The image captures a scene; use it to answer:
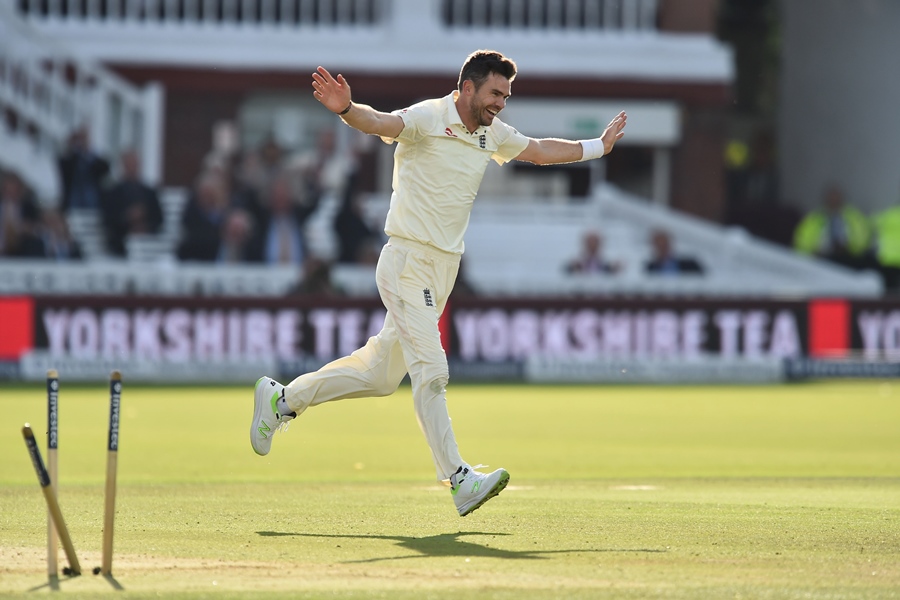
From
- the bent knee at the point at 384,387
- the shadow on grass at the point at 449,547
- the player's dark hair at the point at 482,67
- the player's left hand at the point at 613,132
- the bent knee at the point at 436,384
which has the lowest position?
the shadow on grass at the point at 449,547

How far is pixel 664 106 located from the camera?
2556 cm

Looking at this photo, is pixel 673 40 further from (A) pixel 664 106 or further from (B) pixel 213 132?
(B) pixel 213 132

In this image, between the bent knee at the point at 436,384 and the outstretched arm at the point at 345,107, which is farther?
the bent knee at the point at 436,384

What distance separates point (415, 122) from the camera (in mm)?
7402

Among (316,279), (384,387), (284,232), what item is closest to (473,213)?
(284,232)

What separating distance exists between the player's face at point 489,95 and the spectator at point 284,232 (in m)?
12.9

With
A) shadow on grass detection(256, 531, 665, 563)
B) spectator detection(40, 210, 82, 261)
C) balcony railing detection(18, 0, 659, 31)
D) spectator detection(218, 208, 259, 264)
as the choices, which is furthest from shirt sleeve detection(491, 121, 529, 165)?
balcony railing detection(18, 0, 659, 31)

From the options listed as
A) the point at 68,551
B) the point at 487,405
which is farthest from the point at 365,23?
the point at 68,551

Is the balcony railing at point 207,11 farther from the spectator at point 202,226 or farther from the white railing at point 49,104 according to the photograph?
the spectator at point 202,226

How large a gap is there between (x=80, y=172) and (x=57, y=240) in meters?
1.43

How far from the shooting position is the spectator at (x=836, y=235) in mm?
23906

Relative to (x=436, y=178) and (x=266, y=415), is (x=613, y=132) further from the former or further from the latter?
(x=266, y=415)

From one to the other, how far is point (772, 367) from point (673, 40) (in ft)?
25.4

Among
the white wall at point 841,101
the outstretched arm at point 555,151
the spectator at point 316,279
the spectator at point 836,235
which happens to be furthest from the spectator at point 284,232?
the outstretched arm at point 555,151
